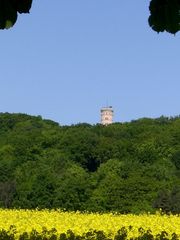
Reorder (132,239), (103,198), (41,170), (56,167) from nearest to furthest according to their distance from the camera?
(132,239) → (103,198) → (41,170) → (56,167)

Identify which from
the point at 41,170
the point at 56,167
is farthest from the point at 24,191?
the point at 56,167

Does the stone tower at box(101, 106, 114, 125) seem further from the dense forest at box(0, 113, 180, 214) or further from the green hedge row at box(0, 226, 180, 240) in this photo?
the green hedge row at box(0, 226, 180, 240)

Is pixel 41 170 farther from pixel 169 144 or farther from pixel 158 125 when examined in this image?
pixel 158 125

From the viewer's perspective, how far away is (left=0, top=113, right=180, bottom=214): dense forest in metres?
61.5

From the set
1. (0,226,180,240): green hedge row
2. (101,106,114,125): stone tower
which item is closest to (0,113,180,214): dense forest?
(0,226,180,240): green hedge row

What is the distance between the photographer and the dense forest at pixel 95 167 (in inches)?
2421

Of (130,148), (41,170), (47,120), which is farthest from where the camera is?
(47,120)

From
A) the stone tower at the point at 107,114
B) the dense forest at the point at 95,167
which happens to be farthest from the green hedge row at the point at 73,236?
the stone tower at the point at 107,114

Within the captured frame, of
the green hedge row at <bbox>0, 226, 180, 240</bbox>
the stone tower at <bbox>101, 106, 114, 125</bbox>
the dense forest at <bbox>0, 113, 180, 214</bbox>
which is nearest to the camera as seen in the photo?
the green hedge row at <bbox>0, 226, 180, 240</bbox>

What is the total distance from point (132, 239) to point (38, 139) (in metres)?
77.9

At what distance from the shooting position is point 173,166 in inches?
3118

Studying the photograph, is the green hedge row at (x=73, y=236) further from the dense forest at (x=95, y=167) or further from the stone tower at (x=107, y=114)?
the stone tower at (x=107, y=114)

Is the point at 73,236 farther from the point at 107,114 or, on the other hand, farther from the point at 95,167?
the point at 107,114

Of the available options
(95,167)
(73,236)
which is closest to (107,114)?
(95,167)
